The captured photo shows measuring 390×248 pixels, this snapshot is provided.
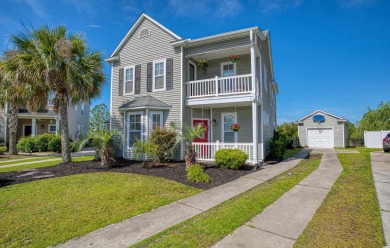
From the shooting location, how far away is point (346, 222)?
152 inches

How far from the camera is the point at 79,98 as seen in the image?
11.0m

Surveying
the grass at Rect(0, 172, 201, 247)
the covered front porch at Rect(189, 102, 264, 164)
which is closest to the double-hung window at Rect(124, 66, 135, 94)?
the covered front porch at Rect(189, 102, 264, 164)

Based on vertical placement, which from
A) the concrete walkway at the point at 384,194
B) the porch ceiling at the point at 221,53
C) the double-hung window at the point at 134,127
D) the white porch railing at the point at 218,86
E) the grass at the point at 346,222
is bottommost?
the grass at the point at 346,222

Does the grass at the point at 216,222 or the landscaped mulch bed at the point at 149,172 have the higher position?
the grass at the point at 216,222

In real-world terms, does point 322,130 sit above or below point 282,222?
above

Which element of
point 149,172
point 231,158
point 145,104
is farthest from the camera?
point 145,104

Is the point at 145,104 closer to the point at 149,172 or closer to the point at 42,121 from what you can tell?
the point at 149,172

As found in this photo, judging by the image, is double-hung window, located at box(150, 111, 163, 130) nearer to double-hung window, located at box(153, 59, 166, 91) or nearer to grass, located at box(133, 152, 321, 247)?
double-hung window, located at box(153, 59, 166, 91)

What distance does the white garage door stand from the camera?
81.2ft

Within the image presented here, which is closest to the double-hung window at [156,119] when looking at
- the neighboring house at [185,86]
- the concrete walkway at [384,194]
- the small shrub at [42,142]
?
the neighboring house at [185,86]

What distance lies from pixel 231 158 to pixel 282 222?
5.33 m

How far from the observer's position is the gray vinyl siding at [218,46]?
416 inches

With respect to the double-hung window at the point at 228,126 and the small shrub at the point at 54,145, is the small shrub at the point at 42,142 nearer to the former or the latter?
the small shrub at the point at 54,145

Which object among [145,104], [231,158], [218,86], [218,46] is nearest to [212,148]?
[231,158]
